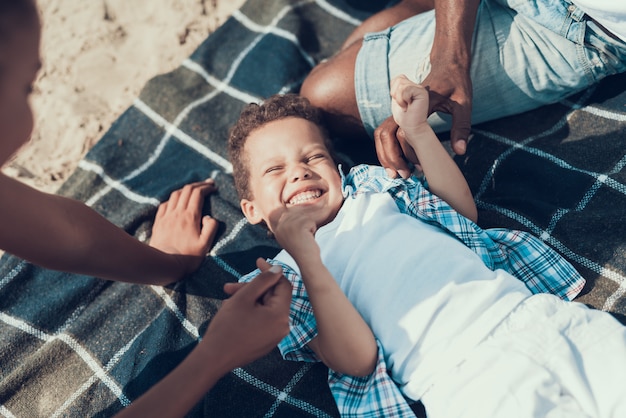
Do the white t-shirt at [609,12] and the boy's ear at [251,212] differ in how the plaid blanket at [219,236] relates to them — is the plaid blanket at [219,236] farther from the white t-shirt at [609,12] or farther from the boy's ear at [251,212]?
the white t-shirt at [609,12]

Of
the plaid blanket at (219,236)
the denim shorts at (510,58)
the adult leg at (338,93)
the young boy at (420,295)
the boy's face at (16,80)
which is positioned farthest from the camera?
the adult leg at (338,93)

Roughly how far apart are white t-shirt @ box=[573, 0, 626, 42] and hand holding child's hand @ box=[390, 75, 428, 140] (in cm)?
57

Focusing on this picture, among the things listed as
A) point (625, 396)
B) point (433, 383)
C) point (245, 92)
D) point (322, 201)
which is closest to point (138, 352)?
point (322, 201)

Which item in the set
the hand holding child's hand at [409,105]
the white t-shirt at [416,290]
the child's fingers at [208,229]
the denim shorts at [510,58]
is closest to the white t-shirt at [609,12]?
the denim shorts at [510,58]

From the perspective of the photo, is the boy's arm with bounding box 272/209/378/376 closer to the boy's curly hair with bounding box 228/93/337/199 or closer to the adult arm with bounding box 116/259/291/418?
the adult arm with bounding box 116/259/291/418

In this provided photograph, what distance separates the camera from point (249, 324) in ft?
4.55

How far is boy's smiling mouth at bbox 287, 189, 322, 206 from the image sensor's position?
1930 mm

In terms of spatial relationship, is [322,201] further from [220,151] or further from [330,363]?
[220,151]

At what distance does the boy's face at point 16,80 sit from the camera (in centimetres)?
94

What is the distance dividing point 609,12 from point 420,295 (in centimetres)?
104

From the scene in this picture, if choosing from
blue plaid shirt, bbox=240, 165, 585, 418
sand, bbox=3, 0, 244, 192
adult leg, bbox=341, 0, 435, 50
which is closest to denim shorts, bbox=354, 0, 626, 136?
adult leg, bbox=341, 0, 435, 50

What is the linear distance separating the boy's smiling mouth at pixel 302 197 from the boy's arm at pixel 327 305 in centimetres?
30

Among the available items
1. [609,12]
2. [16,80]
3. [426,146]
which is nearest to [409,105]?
[426,146]

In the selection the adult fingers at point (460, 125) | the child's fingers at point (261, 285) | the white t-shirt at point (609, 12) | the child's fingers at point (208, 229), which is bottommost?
the child's fingers at point (208, 229)
